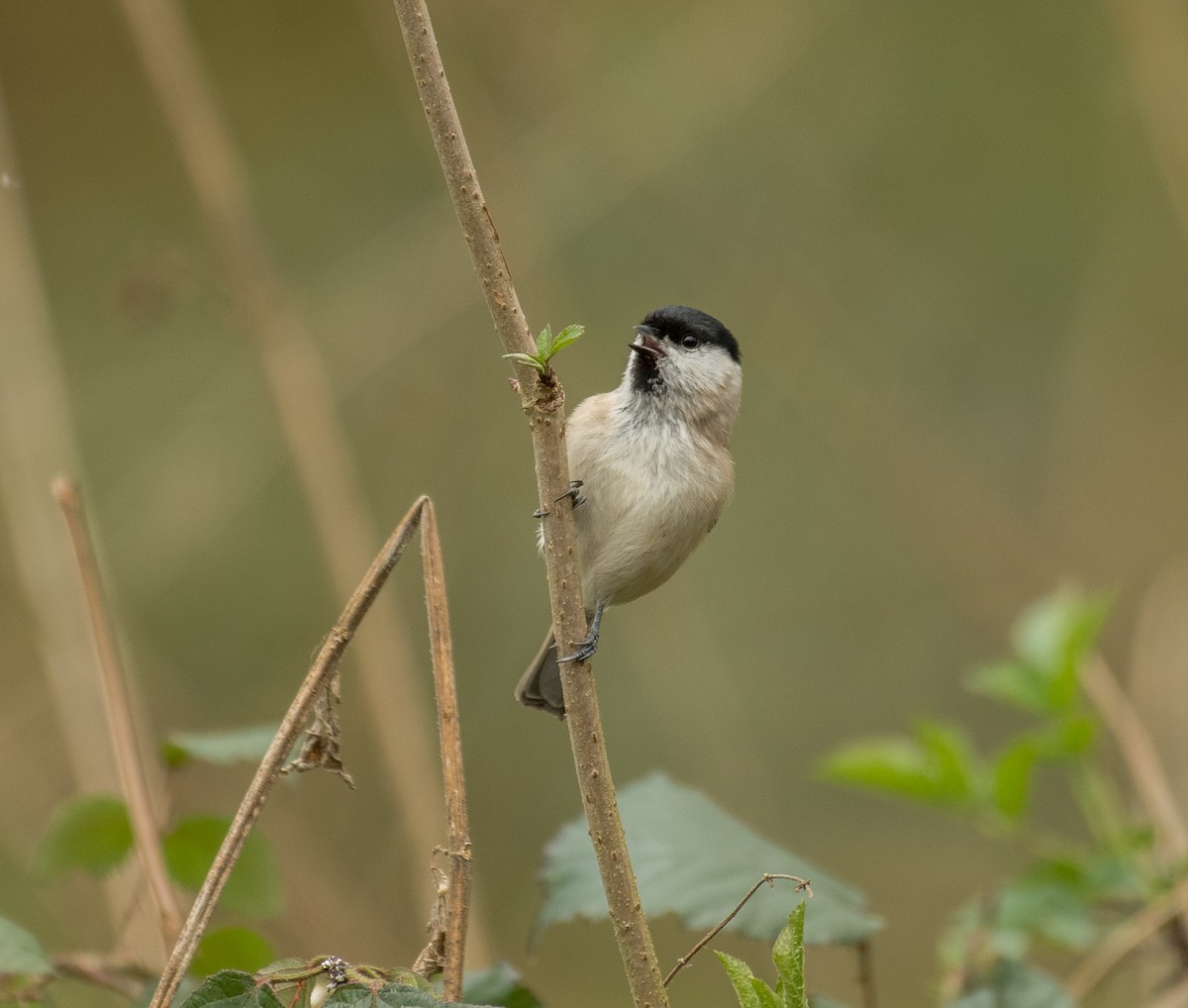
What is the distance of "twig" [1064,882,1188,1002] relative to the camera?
166 centimetres

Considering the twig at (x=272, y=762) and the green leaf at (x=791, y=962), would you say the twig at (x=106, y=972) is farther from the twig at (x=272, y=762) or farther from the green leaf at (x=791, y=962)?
the green leaf at (x=791, y=962)

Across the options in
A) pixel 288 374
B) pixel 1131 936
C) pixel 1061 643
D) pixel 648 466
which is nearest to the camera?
pixel 1131 936

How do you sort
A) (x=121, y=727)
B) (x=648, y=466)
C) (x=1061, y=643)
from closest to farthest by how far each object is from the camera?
(x=121, y=727) < (x=1061, y=643) < (x=648, y=466)

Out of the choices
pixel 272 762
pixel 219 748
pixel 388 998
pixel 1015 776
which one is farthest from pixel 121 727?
pixel 1015 776

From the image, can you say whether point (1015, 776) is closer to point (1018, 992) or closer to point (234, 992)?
point (1018, 992)

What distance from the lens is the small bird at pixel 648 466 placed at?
2.22 meters

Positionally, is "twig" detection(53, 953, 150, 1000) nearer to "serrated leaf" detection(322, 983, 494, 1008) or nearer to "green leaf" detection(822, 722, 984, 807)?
"serrated leaf" detection(322, 983, 494, 1008)

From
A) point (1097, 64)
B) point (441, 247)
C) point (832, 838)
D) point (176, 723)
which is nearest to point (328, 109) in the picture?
point (441, 247)

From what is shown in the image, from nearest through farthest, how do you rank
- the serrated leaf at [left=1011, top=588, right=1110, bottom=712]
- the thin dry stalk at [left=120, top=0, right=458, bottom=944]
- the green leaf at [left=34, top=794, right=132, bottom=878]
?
the green leaf at [left=34, top=794, right=132, bottom=878] < the serrated leaf at [left=1011, top=588, right=1110, bottom=712] < the thin dry stalk at [left=120, top=0, right=458, bottom=944]

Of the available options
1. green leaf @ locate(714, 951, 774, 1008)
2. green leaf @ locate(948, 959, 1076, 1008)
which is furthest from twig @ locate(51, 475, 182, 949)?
green leaf @ locate(948, 959, 1076, 1008)

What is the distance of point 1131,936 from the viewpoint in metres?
1.69

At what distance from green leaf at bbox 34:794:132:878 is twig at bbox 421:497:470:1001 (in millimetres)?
565

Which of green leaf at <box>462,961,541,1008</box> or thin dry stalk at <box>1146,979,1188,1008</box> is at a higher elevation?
green leaf at <box>462,961,541,1008</box>

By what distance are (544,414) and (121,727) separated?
25.5 inches
